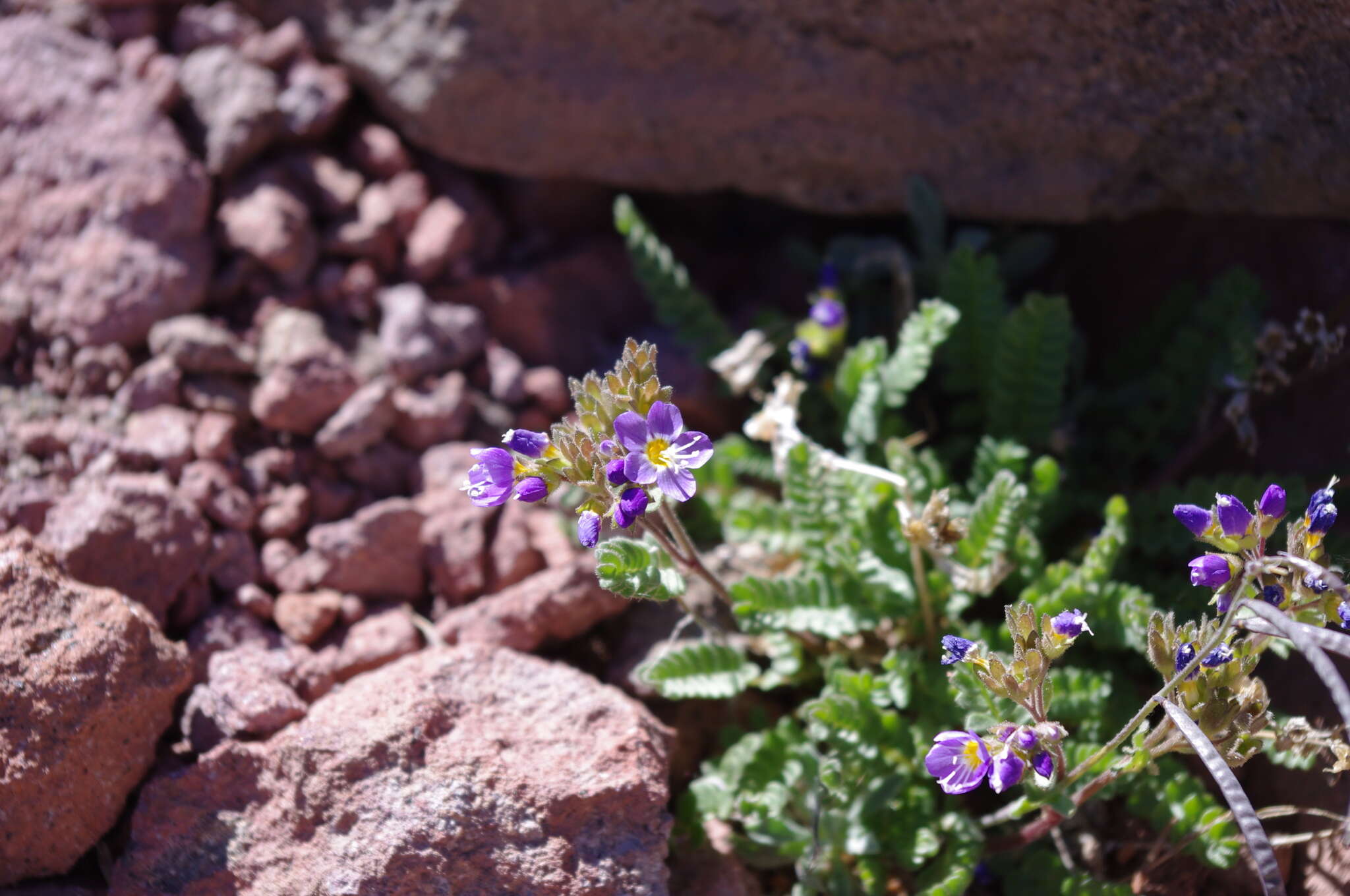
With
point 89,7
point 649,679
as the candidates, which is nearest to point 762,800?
point 649,679

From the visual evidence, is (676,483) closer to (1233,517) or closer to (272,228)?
(1233,517)

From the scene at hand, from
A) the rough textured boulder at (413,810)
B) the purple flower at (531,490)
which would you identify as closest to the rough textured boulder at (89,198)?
the rough textured boulder at (413,810)

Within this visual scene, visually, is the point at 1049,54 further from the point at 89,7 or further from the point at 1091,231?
the point at 89,7

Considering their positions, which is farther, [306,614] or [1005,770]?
[306,614]

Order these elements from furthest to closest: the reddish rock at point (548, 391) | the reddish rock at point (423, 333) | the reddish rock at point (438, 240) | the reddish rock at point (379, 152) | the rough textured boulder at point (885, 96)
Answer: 1. the reddish rock at point (379, 152)
2. the reddish rock at point (438, 240)
3. the reddish rock at point (548, 391)
4. the reddish rock at point (423, 333)
5. the rough textured boulder at point (885, 96)

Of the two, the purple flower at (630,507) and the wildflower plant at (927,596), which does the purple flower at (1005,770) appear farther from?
the purple flower at (630,507)

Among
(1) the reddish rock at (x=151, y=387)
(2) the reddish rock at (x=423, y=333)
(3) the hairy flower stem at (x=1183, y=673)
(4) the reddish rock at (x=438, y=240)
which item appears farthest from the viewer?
(4) the reddish rock at (x=438, y=240)

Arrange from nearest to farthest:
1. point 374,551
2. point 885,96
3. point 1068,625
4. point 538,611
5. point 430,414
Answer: point 1068,625 → point 538,611 → point 374,551 → point 885,96 → point 430,414

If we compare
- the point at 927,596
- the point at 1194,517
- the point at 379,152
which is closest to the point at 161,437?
the point at 379,152
